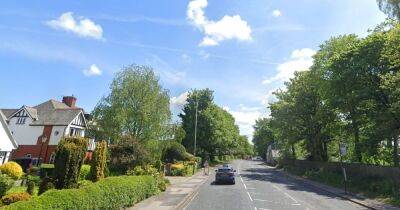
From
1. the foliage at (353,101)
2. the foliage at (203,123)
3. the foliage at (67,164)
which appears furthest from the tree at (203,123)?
the foliage at (67,164)

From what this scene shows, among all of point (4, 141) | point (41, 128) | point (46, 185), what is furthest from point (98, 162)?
point (41, 128)

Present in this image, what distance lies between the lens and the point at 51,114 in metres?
56.8

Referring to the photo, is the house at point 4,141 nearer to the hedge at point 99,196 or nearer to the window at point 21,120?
the window at point 21,120

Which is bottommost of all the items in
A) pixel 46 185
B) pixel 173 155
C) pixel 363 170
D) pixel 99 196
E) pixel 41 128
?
pixel 99 196

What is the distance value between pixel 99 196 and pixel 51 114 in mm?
45624

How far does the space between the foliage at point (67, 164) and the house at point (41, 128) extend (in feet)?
124

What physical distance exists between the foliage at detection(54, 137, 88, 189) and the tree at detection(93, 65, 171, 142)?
72.2ft

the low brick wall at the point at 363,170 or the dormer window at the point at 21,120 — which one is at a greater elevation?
the dormer window at the point at 21,120

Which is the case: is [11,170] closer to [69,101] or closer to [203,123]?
[69,101]

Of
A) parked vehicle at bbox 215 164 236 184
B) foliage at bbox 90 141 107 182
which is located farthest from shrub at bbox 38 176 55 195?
parked vehicle at bbox 215 164 236 184

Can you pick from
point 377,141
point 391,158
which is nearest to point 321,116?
point 391,158

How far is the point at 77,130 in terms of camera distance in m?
58.0

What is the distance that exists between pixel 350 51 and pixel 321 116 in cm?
1456

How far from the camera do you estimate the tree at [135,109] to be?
132 feet
